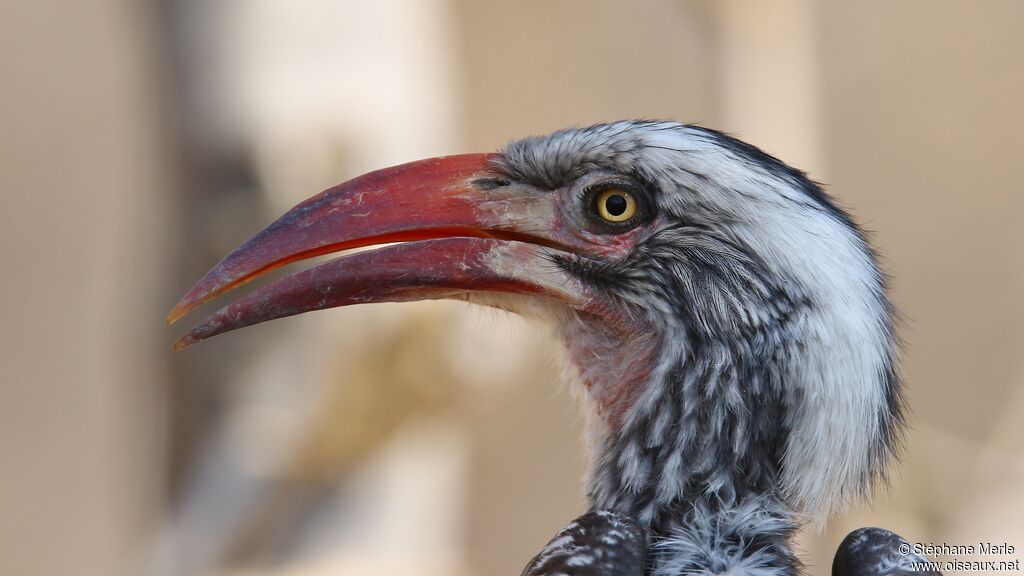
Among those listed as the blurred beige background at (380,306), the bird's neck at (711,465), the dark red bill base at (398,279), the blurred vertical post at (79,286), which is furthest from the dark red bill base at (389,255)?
the blurred vertical post at (79,286)

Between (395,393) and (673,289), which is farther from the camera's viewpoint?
(395,393)

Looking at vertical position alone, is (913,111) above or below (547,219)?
above

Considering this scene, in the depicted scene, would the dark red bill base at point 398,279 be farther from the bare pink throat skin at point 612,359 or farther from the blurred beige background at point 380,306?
the blurred beige background at point 380,306

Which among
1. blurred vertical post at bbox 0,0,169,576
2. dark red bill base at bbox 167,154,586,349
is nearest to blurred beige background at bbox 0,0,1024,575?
blurred vertical post at bbox 0,0,169,576

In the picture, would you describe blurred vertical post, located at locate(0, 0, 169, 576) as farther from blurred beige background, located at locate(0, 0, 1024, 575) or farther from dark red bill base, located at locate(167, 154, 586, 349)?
dark red bill base, located at locate(167, 154, 586, 349)

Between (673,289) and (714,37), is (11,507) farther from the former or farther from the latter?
(714,37)

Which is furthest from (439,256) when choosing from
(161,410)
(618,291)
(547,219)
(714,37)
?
(714,37)
